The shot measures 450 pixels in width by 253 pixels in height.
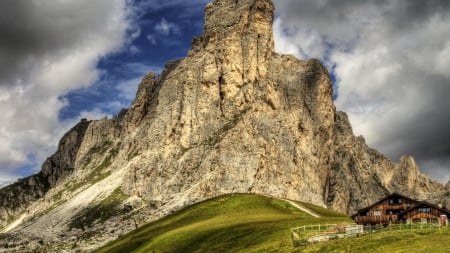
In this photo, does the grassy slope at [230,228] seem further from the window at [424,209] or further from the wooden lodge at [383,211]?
the window at [424,209]

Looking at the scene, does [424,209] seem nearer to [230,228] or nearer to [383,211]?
[383,211]

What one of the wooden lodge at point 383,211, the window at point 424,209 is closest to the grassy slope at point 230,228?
the wooden lodge at point 383,211

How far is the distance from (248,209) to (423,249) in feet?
222

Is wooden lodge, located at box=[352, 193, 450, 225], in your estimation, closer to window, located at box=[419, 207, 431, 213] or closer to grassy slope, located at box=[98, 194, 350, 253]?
grassy slope, located at box=[98, 194, 350, 253]

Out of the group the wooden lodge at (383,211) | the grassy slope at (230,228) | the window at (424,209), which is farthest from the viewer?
the wooden lodge at (383,211)

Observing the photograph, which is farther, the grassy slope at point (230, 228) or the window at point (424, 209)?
the window at point (424, 209)

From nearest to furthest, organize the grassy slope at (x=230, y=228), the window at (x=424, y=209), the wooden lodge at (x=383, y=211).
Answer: the grassy slope at (x=230, y=228) < the window at (x=424, y=209) < the wooden lodge at (x=383, y=211)

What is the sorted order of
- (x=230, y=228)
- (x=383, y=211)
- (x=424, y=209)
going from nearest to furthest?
(x=230, y=228) < (x=424, y=209) < (x=383, y=211)

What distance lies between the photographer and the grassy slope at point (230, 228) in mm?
71312

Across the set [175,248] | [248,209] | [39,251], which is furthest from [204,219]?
[39,251]

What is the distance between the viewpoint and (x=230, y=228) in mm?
85125

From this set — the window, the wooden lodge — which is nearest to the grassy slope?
the wooden lodge

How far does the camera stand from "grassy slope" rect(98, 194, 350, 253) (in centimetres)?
7131

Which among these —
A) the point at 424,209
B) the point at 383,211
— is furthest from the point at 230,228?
the point at 424,209
